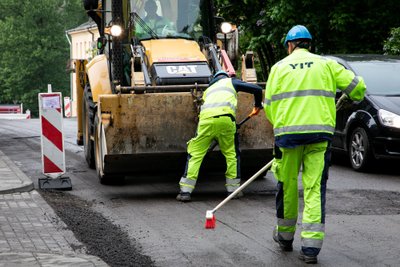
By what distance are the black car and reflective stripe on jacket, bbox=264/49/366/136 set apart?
539 centimetres

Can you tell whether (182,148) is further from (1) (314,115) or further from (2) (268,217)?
(1) (314,115)

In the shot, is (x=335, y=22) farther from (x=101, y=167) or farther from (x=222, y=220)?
(x=222, y=220)

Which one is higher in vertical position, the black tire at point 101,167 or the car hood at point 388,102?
the car hood at point 388,102

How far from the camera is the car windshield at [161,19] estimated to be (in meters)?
12.6

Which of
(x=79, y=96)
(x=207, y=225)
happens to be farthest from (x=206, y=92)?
(x=79, y=96)

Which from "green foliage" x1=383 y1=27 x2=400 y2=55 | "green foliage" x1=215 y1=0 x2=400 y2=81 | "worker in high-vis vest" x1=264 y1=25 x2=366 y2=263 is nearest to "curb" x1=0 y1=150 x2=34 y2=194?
"worker in high-vis vest" x1=264 y1=25 x2=366 y2=263

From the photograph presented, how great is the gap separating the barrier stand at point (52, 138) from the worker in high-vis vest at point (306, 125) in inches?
200

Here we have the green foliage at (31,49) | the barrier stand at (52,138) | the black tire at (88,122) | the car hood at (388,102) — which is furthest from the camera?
the green foliage at (31,49)

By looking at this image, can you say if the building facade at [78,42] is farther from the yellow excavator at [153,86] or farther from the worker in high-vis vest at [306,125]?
the worker in high-vis vest at [306,125]

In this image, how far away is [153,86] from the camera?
11.3 m

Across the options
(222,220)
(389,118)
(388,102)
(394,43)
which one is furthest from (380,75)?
(394,43)

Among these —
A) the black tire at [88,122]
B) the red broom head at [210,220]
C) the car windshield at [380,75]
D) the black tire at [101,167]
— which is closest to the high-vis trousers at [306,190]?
the red broom head at [210,220]

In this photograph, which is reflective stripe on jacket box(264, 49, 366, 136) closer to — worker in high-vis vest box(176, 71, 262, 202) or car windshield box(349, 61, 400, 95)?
worker in high-vis vest box(176, 71, 262, 202)

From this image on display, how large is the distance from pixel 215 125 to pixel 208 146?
30 cm
